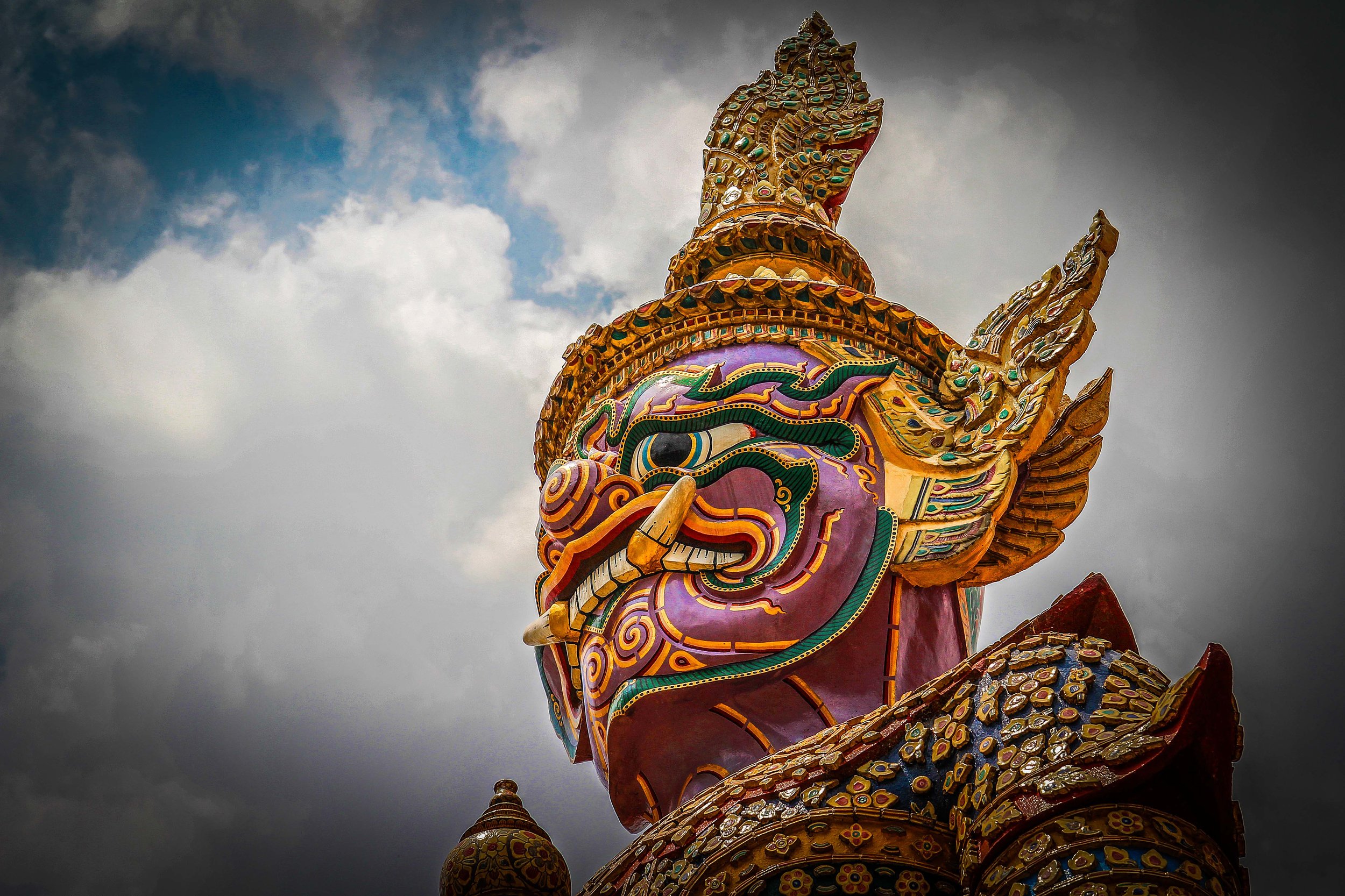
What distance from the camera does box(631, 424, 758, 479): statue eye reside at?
14.6 ft

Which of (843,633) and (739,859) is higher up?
(843,633)

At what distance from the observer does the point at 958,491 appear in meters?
4.19

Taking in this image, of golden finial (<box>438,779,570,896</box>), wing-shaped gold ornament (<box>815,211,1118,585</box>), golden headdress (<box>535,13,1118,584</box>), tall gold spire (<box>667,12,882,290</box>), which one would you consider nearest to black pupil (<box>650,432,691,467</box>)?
golden headdress (<box>535,13,1118,584</box>)

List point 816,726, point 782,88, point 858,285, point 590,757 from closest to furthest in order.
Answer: point 816,726 < point 590,757 < point 858,285 < point 782,88

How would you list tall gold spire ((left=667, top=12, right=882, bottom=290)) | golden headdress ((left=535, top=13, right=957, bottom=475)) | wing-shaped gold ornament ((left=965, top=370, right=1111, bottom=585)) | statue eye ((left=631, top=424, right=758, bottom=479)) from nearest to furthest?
wing-shaped gold ornament ((left=965, top=370, right=1111, bottom=585)) → statue eye ((left=631, top=424, right=758, bottom=479)) → golden headdress ((left=535, top=13, right=957, bottom=475)) → tall gold spire ((left=667, top=12, right=882, bottom=290))

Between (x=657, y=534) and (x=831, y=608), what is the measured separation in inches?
24.9

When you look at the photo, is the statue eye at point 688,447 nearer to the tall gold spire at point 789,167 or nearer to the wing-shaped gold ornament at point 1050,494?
the wing-shaped gold ornament at point 1050,494

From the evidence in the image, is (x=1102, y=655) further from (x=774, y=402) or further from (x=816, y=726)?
(x=774, y=402)

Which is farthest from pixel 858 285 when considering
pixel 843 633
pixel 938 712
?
pixel 938 712

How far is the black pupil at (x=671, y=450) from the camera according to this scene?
4453mm

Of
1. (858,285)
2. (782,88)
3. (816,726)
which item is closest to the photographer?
(816,726)

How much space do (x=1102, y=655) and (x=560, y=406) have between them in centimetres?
289

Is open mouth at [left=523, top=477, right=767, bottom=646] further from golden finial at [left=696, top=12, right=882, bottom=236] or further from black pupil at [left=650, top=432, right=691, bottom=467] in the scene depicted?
golden finial at [left=696, top=12, right=882, bottom=236]

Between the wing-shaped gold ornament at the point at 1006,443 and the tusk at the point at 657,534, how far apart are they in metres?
0.75
